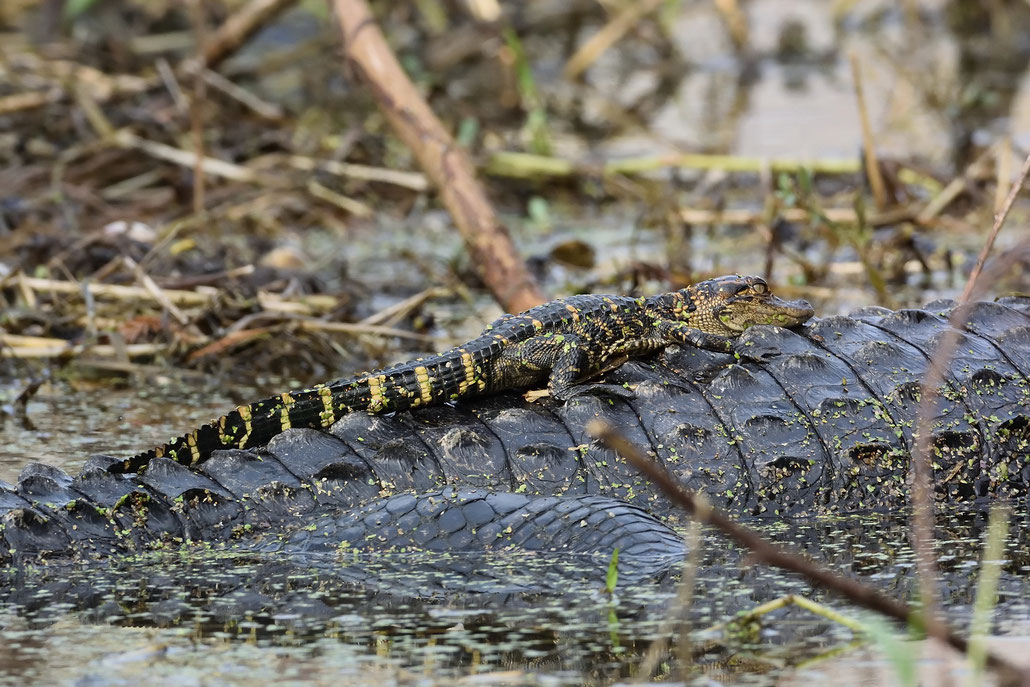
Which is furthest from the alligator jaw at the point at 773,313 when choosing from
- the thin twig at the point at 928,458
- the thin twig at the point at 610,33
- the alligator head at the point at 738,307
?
the thin twig at the point at 610,33

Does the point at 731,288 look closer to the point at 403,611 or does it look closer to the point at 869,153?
the point at 403,611

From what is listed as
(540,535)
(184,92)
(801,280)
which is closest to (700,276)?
(801,280)

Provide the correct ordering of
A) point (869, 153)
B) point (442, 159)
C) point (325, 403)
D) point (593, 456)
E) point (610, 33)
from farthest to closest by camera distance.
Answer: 1. point (610, 33)
2. point (869, 153)
3. point (442, 159)
4. point (325, 403)
5. point (593, 456)

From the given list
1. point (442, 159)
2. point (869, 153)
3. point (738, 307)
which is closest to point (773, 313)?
point (738, 307)

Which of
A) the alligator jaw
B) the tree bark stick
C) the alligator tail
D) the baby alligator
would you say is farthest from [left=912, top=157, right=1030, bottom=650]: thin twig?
the tree bark stick

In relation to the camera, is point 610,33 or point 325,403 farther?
point 610,33

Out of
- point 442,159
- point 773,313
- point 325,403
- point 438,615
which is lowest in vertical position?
point 438,615

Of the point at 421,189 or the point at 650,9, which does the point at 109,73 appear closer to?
the point at 421,189

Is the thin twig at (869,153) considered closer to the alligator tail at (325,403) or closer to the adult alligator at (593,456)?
the adult alligator at (593,456)
